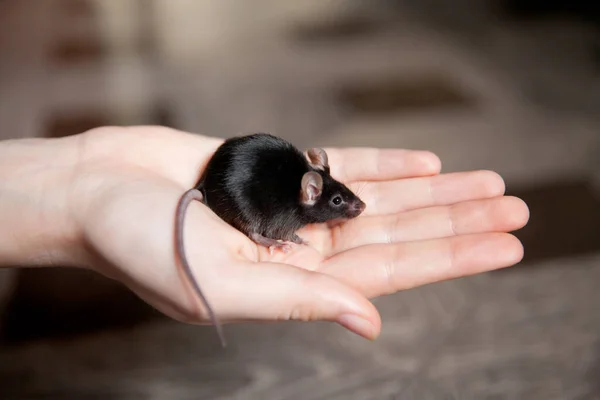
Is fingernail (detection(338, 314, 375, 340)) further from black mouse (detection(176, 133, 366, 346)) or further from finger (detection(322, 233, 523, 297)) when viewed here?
black mouse (detection(176, 133, 366, 346))

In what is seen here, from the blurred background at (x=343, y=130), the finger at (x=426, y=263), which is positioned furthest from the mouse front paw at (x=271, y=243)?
the blurred background at (x=343, y=130)

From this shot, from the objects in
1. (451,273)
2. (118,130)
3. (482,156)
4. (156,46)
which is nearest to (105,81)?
(156,46)

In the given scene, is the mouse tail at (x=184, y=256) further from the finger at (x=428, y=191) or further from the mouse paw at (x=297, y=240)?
the finger at (x=428, y=191)

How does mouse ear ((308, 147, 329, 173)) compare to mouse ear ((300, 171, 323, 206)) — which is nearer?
mouse ear ((300, 171, 323, 206))

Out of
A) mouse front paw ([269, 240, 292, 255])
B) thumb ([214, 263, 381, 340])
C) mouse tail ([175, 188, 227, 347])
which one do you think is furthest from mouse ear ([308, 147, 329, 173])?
thumb ([214, 263, 381, 340])

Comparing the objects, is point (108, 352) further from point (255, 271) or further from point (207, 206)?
point (255, 271)

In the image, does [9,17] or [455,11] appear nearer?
[9,17]
